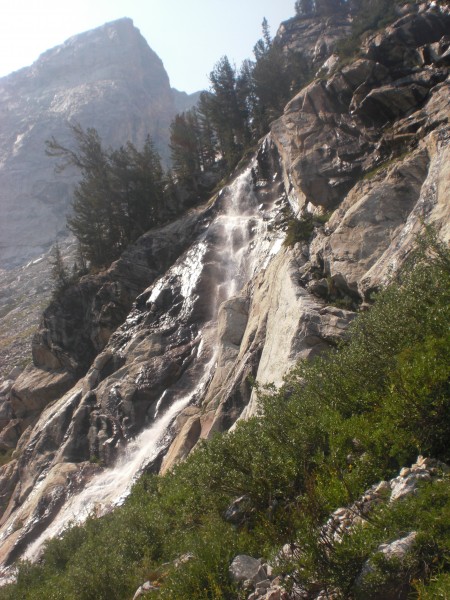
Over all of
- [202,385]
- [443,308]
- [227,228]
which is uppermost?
[227,228]

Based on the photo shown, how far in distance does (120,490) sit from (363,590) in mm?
19388

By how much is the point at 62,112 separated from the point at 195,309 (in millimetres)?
126834

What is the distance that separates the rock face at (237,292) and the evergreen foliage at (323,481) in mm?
5132

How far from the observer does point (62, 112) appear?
14012 centimetres

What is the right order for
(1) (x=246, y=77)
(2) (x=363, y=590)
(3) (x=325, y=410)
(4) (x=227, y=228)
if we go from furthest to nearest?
(1) (x=246, y=77), (4) (x=227, y=228), (3) (x=325, y=410), (2) (x=363, y=590)

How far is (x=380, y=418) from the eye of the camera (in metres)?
8.70

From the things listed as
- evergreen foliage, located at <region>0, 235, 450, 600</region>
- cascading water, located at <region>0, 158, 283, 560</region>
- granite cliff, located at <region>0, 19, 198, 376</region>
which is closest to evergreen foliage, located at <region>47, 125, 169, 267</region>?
cascading water, located at <region>0, 158, 283, 560</region>

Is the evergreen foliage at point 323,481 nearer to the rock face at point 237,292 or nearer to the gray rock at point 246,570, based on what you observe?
the gray rock at point 246,570

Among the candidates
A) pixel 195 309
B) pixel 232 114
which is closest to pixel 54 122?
pixel 232 114

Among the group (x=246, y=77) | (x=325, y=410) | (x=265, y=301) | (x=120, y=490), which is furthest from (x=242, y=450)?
(x=246, y=77)

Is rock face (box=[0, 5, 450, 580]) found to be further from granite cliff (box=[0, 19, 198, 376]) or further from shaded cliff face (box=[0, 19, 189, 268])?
shaded cliff face (box=[0, 19, 189, 268])

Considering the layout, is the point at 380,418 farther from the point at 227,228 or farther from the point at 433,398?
the point at 227,228

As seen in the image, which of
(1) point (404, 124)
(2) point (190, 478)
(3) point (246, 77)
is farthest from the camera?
(3) point (246, 77)

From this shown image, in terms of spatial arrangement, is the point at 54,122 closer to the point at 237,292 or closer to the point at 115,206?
the point at 115,206
